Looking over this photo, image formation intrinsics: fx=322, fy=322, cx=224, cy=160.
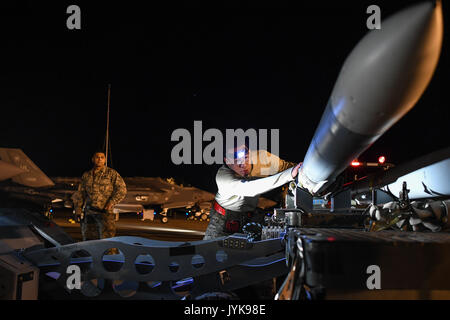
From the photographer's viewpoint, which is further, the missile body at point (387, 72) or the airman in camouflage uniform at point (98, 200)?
the airman in camouflage uniform at point (98, 200)

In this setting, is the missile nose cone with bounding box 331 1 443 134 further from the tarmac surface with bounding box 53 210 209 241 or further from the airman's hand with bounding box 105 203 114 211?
the tarmac surface with bounding box 53 210 209 241

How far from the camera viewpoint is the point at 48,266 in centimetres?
284

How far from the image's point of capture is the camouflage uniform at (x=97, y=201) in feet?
18.1

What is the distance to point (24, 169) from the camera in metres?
13.8

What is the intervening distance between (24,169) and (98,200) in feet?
34.2

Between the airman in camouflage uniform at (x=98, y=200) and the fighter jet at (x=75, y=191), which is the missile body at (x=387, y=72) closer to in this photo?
the airman in camouflage uniform at (x=98, y=200)

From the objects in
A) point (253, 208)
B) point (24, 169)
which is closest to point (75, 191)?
point (24, 169)

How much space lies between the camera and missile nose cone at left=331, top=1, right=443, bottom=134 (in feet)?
4.22

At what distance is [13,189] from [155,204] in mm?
6800

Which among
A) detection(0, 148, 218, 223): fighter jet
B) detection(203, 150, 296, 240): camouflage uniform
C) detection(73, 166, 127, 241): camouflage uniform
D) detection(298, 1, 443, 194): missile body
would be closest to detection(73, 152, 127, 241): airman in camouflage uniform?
detection(73, 166, 127, 241): camouflage uniform

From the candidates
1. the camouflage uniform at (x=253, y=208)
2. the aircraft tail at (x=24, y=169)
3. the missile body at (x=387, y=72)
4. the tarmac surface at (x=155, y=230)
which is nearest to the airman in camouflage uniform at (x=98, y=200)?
the camouflage uniform at (x=253, y=208)

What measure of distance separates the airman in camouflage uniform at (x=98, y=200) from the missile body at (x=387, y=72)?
478 cm

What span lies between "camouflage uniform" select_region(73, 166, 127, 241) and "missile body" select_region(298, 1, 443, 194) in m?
4.78
